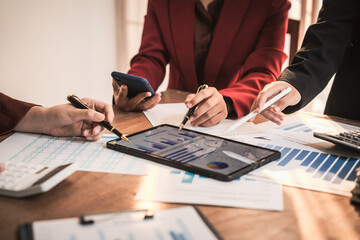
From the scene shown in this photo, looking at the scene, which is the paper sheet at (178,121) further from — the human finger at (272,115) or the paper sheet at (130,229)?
the paper sheet at (130,229)

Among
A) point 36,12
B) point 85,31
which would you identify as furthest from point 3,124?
point 85,31

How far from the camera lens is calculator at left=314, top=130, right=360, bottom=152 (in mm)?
739

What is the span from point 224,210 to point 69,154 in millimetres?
379

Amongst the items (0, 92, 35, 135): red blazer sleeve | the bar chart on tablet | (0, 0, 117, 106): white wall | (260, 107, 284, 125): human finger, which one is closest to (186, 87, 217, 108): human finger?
(260, 107, 284, 125): human finger

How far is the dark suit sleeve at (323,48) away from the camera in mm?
996

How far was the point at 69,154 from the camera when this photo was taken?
0.73m

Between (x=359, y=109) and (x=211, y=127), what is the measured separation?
0.55m

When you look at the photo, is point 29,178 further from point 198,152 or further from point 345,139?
point 345,139

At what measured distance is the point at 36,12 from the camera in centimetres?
282

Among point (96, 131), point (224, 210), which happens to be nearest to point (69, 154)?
point (96, 131)

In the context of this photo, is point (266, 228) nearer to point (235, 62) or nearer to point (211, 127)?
point (211, 127)

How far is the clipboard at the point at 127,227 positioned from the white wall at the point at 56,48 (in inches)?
103

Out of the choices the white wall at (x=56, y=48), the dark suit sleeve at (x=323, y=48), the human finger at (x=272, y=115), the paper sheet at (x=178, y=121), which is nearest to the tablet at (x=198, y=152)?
the paper sheet at (x=178, y=121)

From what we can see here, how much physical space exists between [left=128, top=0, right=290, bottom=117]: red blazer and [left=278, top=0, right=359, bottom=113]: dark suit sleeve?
249mm
